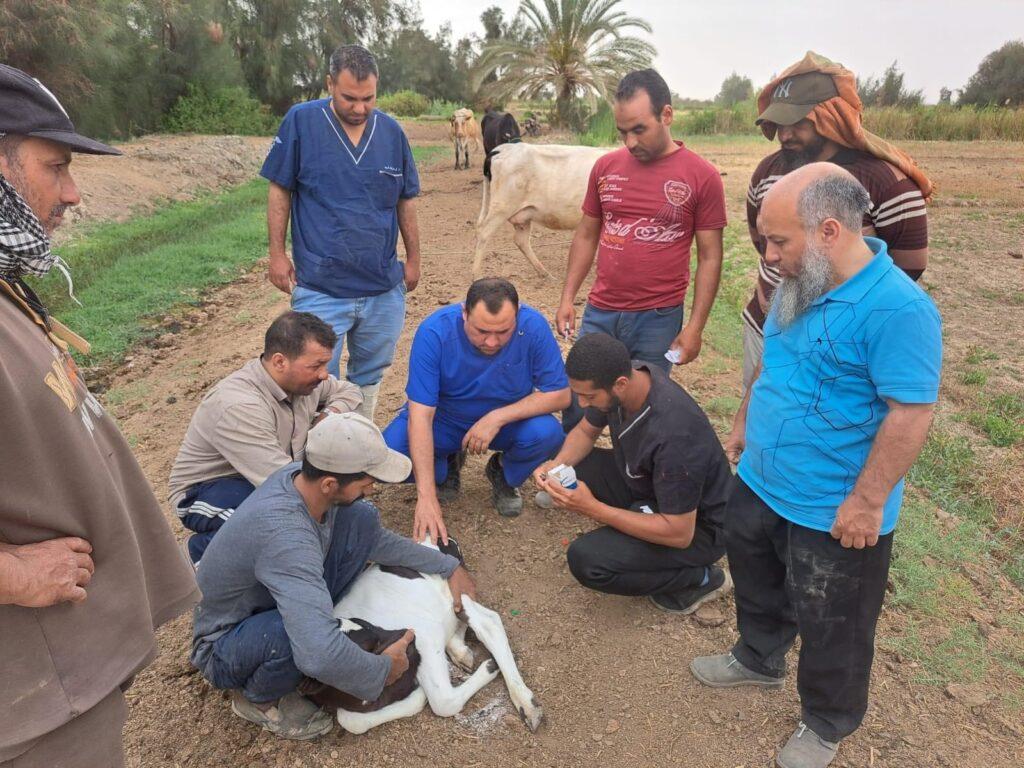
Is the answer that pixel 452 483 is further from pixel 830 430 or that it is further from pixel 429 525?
pixel 830 430

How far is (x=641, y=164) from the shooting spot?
3.78 m

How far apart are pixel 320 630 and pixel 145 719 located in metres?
1.04

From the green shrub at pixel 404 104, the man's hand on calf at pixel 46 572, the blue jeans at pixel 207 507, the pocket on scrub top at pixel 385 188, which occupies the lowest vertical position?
the blue jeans at pixel 207 507

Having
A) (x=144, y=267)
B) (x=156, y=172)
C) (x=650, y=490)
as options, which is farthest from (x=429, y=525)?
(x=156, y=172)

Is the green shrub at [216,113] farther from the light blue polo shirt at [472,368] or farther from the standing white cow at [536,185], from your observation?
the light blue polo shirt at [472,368]

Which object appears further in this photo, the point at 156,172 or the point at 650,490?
the point at 156,172

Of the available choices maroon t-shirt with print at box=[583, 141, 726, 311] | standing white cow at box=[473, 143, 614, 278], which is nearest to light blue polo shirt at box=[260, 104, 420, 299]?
maroon t-shirt with print at box=[583, 141, 726, 311]

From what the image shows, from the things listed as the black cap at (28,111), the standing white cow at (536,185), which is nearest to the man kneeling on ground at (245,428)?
the black cap at (28,111)

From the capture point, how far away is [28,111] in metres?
1.44

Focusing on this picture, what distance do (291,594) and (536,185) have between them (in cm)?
658

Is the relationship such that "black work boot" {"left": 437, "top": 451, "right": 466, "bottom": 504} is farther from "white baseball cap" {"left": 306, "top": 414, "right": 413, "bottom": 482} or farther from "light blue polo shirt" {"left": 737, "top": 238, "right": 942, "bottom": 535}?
"light blue polo shirt" {"left": 737, "top": 238, "right": 942, "bottom": 535}

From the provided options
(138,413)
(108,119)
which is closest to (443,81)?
(108,119)

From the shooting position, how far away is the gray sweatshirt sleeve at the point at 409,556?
2.86 metres

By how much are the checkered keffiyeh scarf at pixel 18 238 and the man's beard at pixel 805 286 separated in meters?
1.93
